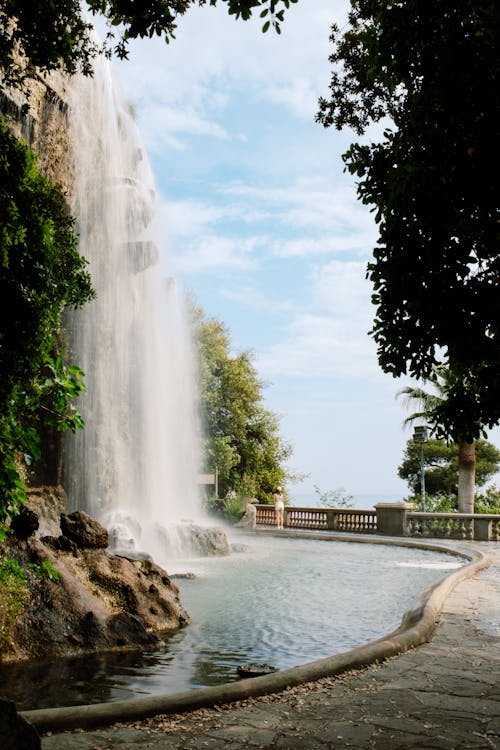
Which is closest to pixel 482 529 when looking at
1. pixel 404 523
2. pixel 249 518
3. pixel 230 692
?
pixel 404 523

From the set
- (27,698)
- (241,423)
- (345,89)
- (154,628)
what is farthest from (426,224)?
(241,423)

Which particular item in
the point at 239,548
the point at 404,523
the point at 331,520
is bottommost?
the point at 239,548

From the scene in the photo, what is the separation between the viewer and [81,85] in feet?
95.7

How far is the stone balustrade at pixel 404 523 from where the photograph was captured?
88.6 feet

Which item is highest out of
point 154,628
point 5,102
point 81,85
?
point 81,85

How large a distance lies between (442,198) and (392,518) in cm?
2356

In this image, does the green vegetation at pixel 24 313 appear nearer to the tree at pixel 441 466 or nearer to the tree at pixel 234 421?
the tree at pixel 234 421

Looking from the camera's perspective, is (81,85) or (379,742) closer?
(379,742)

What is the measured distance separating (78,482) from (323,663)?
21285 mm

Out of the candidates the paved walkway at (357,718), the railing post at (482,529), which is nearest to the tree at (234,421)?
the railing post at (482,529)

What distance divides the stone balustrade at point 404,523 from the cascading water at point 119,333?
6.57m

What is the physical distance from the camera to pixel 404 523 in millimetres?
28031

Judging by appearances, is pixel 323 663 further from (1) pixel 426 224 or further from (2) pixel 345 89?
(2) pixel 345 89

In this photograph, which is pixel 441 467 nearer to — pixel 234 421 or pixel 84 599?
pixel 234 421
